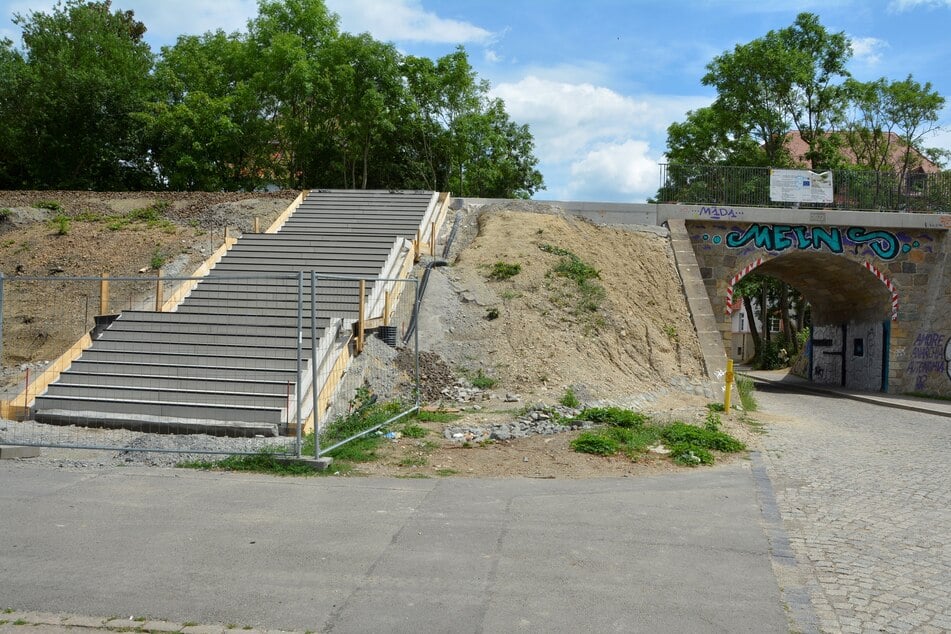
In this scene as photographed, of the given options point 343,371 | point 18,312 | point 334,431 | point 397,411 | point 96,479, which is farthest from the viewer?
point 18,312

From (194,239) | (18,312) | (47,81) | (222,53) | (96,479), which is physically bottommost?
(96,479)

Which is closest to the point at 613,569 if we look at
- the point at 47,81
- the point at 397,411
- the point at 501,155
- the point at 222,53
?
the point at 397,411

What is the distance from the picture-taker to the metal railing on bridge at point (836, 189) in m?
21.5

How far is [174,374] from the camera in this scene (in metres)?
11.6

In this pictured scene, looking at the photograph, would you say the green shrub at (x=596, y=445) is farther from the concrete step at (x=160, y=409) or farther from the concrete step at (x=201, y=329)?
the concrete step at (x=201, y=329)

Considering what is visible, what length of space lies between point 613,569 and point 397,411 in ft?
20.5

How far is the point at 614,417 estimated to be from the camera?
11289mm

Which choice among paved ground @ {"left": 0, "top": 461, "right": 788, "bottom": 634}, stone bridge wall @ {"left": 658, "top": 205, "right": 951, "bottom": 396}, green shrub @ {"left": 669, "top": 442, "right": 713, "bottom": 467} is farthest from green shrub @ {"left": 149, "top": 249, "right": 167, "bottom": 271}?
stone bridge wall @ {"left": 658, "top": 205, "right": 951, "bottom": 396}

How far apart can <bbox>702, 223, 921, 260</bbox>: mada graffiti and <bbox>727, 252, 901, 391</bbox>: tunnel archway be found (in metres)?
0.40

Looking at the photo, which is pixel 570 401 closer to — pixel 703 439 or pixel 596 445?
pixel 703 439

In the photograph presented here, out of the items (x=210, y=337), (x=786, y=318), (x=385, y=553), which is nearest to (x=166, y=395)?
(x=210, y=337)

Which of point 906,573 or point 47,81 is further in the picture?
point 47,81

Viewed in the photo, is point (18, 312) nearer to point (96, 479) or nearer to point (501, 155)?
A: point (96, 479)

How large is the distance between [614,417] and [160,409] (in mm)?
6671
